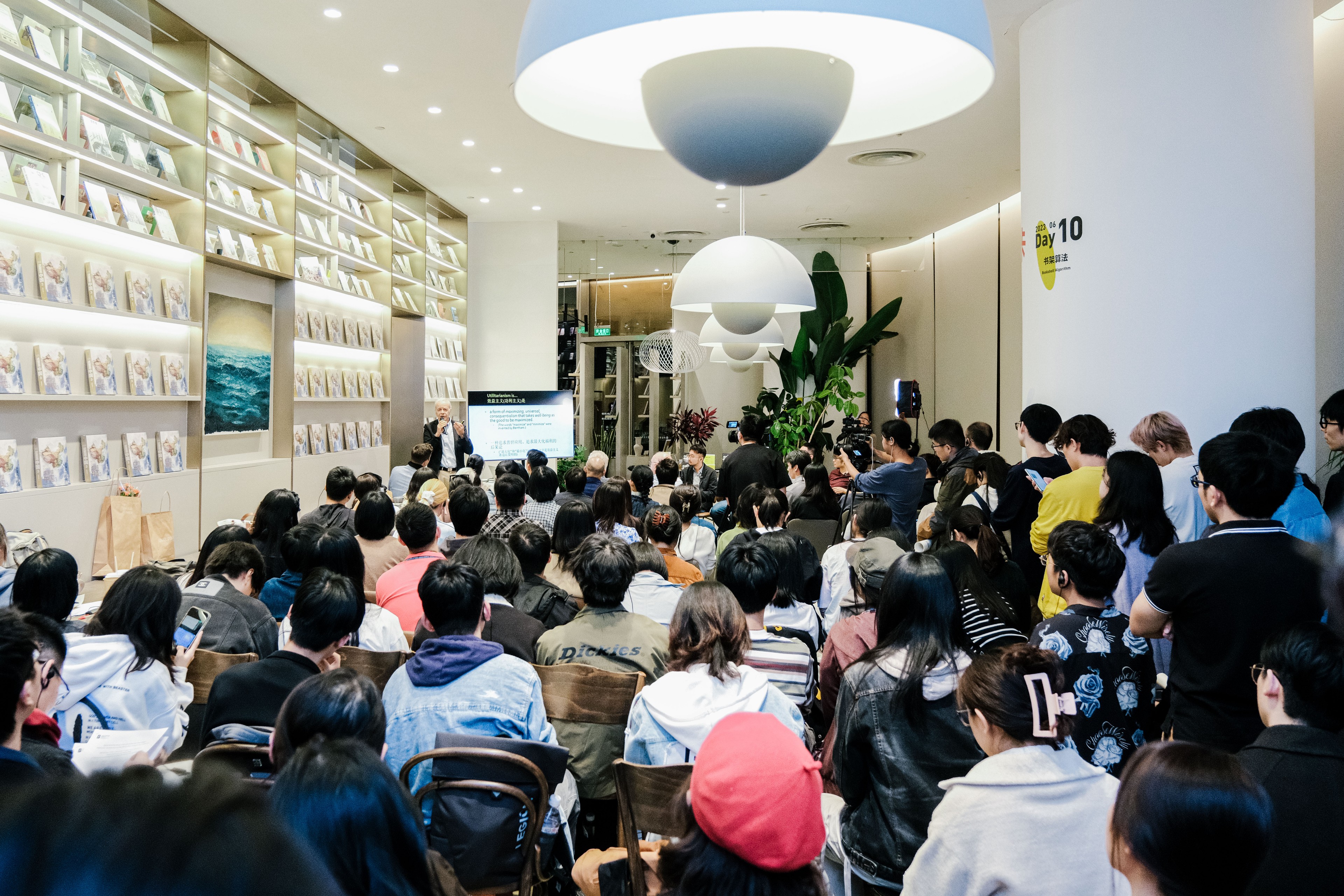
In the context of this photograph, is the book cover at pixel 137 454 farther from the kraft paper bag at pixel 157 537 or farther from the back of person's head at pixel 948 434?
the back of person's head at pixel 948 434

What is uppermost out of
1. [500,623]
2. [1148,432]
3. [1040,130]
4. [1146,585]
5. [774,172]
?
[1040,130]

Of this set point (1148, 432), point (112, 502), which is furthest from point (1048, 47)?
point (112, 502)

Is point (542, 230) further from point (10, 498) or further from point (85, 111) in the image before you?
point (10, 498)

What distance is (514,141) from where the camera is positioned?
25.2 feet

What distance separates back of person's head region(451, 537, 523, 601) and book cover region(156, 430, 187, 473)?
3.45 metres

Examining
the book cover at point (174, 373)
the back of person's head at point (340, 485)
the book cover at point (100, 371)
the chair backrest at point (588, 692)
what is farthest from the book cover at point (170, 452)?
the chair backrest at point (588, 692)

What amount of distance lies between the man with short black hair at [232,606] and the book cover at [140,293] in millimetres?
2860

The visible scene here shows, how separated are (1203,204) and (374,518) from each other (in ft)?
13.5

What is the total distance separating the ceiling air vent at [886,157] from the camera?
791 centimetres

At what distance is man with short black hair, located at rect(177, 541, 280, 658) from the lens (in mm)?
2789

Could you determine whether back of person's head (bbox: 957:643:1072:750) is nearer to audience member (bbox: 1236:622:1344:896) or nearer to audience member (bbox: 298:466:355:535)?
audience member (bbox: 1236:622:1344:896)

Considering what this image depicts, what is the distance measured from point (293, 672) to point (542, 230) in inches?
371

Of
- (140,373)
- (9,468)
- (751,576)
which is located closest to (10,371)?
(9,468)

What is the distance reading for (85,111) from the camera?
4.92 metres
